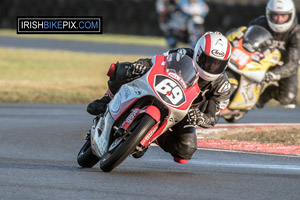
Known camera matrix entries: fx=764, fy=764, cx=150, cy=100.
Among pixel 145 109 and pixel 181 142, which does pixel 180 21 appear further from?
pixel 145 109

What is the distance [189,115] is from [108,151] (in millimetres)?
786

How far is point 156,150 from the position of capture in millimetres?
8625

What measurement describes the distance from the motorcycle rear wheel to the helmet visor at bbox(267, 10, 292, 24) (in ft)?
18.3

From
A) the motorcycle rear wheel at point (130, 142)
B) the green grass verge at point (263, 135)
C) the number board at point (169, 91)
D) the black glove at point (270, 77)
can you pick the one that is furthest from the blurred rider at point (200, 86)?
the black glove at point (270, 77)

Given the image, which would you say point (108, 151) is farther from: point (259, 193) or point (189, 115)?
point (259, 193)

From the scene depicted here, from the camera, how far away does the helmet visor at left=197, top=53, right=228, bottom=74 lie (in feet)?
22.2

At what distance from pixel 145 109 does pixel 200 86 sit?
79 cm

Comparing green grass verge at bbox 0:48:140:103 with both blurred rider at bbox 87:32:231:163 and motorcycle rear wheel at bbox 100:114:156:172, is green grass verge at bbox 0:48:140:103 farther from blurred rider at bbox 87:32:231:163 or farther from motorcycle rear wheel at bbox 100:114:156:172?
motorcycle rear wheel at bbox 100:114:156:172

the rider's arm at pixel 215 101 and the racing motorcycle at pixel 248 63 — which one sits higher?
the rider's arm at pixel 215 101

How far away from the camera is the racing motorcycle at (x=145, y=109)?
6309mm

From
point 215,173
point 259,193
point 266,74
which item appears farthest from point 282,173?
point 266,74

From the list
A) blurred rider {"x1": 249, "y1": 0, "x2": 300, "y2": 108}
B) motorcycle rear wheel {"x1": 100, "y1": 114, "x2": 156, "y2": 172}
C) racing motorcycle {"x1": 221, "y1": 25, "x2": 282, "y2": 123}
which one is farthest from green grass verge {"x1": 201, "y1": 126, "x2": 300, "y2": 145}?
motorcycle rear wheel {"x1": 100, "y1": 114, "x2": 156, "y2": 172}

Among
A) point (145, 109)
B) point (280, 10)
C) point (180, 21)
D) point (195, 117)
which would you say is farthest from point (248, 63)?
point (180, 21)

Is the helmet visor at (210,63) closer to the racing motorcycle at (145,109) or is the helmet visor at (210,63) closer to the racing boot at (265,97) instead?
the racing motorcycle at (145,109)
